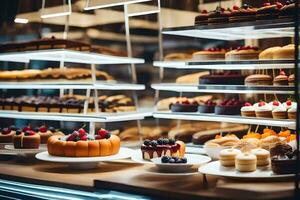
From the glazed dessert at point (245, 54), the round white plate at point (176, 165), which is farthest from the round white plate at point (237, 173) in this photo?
the glazed dessert at point (245, 54)

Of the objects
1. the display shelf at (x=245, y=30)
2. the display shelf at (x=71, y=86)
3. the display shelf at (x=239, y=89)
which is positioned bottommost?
the display shelf at (x=239, y=89)

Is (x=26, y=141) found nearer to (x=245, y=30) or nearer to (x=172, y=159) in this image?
(x=172, y=159)

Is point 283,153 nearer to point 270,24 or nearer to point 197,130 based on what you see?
point 270,24

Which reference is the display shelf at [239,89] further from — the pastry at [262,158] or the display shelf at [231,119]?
the pastry at [262,158]

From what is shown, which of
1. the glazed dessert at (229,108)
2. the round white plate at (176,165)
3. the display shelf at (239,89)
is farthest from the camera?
the glazed dessert at (229,108)

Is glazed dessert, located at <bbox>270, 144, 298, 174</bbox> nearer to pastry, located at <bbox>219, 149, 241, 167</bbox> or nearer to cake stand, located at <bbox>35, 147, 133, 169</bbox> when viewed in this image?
pastry, located at <bbox>219, 149, 241, 167</bbox>

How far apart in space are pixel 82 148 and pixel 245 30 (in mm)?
1679

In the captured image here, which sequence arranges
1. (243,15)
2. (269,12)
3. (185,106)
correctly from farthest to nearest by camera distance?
(185,106), (243,15), (269,12)

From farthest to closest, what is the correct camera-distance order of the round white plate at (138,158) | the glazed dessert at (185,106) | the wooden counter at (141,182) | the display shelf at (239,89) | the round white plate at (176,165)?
the glazed dessert at (185,106) → the display shelf at (239,89) → the round white plate at (138,158) → the round white plate at (176,165) → the wooden counter at (141,182)

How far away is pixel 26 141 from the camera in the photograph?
455cm

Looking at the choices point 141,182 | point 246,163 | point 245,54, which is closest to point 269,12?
point 245,54

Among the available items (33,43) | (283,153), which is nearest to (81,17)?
(33,43)

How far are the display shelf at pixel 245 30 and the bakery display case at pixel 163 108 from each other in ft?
0.03

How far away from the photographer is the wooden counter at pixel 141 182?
9.73ft
